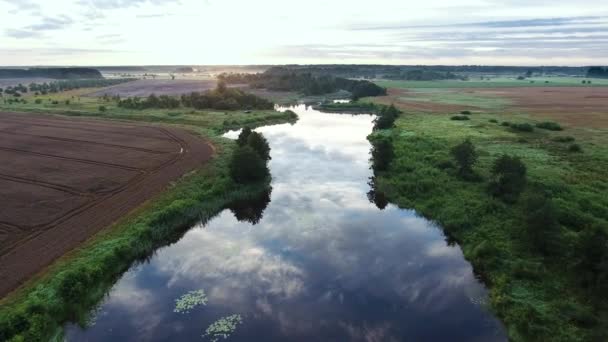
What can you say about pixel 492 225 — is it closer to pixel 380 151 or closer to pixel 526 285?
pixel 526 285

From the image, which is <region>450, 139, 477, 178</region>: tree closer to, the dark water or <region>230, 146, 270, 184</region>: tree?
the dark water

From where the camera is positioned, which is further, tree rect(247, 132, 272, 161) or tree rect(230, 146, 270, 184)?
tree rect(247, 132, 272, 161)

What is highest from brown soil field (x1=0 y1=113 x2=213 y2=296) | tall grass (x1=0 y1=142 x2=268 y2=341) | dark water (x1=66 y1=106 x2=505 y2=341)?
brown soil field (x1=0 y1=113 x2=213 y2=296)

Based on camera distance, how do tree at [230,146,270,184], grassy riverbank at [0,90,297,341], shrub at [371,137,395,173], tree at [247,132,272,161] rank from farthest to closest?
1. tree at [247,132,272,161]
2. shrub at [371,137,395,173]
3. tree at [230,146,270,184]
4. grassy riverbank at [0,90,297,341]

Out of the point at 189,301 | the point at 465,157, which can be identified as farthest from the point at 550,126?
the point at 189,301

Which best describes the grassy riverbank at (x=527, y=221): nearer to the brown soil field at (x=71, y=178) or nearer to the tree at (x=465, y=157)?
the tree at (x=465, y=157)

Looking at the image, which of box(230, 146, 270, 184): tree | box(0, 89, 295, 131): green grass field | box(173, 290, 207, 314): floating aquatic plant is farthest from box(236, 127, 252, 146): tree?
box(173, 290, 207, 314): floating aquatic plant

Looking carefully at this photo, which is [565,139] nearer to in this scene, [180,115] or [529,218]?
[529,218]
